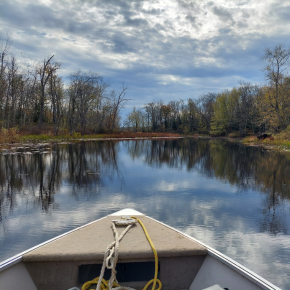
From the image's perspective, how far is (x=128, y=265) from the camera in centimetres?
260

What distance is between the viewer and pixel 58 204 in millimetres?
6012

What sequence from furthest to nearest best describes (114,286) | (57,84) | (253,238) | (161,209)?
(57,84) → (161,209) → (253,238) → (114,286)

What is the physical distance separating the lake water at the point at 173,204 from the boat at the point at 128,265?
1146mm

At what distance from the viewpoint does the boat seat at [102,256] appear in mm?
2287

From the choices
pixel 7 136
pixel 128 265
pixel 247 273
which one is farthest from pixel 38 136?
pixel 247 273

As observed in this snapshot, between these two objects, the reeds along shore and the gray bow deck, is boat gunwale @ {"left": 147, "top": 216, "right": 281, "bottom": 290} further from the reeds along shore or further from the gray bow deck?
the reeds along shore

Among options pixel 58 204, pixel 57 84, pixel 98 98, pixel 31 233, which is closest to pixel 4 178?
pixel 58 204

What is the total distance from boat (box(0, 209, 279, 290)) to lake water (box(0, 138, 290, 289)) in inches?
45.1

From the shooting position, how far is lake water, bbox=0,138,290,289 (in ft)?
12.7

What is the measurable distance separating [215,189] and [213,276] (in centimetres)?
560

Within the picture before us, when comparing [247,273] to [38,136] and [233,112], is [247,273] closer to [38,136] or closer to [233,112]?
[38,136]

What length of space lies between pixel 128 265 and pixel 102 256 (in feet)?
1.44

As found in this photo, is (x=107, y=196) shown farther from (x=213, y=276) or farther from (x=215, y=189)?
(x=213, y=276)

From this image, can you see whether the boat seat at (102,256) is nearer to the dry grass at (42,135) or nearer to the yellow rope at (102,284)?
the yellow rope at (102,284)
